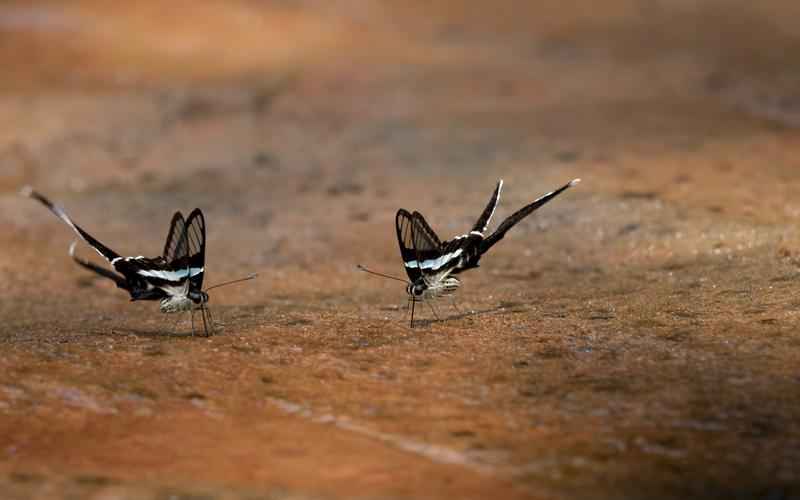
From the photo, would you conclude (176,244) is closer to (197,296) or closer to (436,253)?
(197,296)

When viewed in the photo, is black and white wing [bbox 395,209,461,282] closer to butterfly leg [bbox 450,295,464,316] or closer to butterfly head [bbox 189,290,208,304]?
butterfly leg [bbox 450,295,464,316]

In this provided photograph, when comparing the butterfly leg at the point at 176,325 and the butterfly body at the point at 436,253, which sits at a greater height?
the butterfly body at the point at 436,253

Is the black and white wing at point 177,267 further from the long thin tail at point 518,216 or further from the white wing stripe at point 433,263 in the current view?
the long thin tail at point 518,216

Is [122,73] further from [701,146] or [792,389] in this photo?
[792,389]

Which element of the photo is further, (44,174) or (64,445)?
(44,174)

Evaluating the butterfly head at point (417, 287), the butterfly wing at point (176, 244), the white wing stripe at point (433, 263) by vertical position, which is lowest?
the butterfly head at point (417, 287)

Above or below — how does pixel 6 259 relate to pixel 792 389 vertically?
above

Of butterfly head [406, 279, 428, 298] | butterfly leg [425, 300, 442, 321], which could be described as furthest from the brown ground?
butterfly head [406, 279, 428, 298]

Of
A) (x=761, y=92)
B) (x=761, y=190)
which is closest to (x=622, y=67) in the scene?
(x=761, y=92)

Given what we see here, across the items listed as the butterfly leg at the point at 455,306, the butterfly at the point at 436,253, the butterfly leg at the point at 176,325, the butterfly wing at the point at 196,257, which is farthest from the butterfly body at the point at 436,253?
the butterfly leg at the point at 176,325
